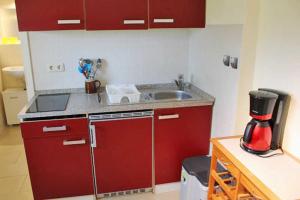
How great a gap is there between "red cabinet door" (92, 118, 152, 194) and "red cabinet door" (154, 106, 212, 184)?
89mm

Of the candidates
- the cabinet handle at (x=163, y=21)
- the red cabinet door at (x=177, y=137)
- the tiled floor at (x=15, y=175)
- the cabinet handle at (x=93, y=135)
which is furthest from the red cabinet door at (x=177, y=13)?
the tiled floor at (x=15, y=175)

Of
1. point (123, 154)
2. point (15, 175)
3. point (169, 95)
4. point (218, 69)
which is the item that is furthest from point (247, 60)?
point (15, 175)

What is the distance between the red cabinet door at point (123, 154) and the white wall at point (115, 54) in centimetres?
64

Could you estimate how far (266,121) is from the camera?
4.56ft

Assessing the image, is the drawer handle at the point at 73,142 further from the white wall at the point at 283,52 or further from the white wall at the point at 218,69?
the white wall at the point at 283,52

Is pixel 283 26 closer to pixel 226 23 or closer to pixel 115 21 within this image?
pixel 226 23

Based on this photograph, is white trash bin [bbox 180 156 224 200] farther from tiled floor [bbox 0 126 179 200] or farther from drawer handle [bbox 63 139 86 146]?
drawer handle [bbox 63 139 86 146]

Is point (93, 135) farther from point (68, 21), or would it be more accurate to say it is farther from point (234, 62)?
point (234, 62)

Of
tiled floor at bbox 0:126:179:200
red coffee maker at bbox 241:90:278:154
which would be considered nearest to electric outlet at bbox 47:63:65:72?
tiled floor at bbox 0:126:179:200

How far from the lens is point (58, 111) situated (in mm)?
2000

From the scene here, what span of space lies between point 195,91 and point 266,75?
97 centimetres

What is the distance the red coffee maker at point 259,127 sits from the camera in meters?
1.35

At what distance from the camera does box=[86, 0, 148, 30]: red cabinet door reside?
83.6 inches

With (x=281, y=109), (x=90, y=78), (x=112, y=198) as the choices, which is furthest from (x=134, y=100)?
(x=281, y=109)
